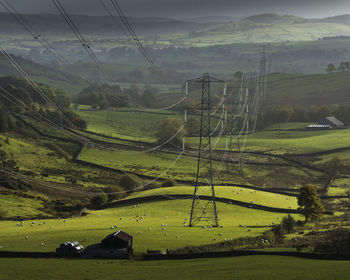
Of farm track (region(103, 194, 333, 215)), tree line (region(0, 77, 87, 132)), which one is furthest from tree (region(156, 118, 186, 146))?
farm track (region(103, 194, 333, 215))

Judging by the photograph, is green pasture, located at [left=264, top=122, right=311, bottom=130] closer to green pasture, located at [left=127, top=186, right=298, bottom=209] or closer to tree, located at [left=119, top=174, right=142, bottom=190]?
green pasture, located at [left=127, top=186, right=298, bottom=209]

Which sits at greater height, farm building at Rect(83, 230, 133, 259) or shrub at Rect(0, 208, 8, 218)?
shrub at Rect(0, 208, 8, 218)

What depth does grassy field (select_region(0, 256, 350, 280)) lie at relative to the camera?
39250 mm

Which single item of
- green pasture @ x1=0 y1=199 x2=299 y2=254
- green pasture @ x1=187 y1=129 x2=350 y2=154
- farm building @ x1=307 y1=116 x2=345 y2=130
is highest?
farm building @ x1=307 y1=116 x2=345 y2=130

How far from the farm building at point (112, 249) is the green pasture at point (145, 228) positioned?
1831mm

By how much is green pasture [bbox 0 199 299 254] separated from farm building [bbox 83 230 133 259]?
1831mm

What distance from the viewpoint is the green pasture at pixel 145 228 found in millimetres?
56094

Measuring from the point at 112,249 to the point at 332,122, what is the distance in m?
146

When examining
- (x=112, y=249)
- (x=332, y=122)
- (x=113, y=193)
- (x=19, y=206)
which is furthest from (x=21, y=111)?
(x=112, y=249)

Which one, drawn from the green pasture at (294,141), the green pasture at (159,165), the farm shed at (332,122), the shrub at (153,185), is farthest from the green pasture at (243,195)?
the farm shed at (332,122)

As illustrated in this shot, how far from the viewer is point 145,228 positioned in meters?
64.4

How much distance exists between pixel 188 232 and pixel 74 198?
4226 cm

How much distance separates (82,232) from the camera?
61000 millimetres

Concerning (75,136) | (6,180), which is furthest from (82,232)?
(75,136)
